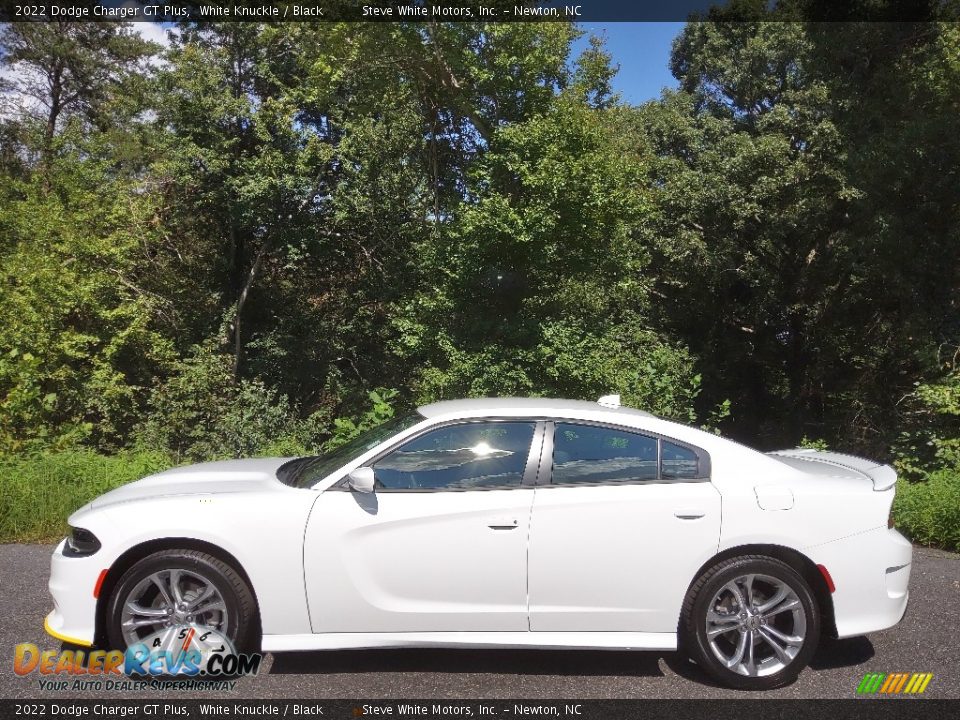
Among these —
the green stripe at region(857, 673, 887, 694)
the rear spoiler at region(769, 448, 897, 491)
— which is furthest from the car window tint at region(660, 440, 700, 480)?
the green stripe at region(857, 673, 887, 694)

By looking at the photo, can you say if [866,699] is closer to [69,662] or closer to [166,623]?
[166,623]

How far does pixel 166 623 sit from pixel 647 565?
8.06 feet

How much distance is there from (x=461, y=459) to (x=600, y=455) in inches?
29.8

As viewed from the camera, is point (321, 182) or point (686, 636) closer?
point (686, 636)

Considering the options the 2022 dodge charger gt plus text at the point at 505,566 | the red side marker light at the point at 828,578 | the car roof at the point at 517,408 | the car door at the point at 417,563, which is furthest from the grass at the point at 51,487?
the red side marker light at the point at 828,578

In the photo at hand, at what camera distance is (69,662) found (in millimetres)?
4266

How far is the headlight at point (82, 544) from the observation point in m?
4.11

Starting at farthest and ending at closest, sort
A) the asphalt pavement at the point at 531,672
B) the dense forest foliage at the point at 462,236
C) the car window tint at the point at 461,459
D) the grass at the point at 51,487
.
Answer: the dense forest foliage at the point at 462,236 < the grass at the point at 51,487 < the car window tint at the point at 461,459 < the asphalt pavement at the point at 531,672

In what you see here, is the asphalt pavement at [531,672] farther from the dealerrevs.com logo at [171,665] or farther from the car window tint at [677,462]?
the car window tint at [677,462]

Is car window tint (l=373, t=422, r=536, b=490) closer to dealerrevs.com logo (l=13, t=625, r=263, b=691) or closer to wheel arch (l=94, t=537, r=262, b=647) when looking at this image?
wheel arch (l=94, t=537, r=262, b=647)

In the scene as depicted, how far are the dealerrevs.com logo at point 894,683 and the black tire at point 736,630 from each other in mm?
340

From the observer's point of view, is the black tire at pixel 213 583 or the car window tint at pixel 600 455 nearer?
the black tire at pixel 213 583

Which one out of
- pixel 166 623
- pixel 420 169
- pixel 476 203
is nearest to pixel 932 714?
pixel 166 623

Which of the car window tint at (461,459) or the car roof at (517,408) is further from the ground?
the car roof at (517,408)
